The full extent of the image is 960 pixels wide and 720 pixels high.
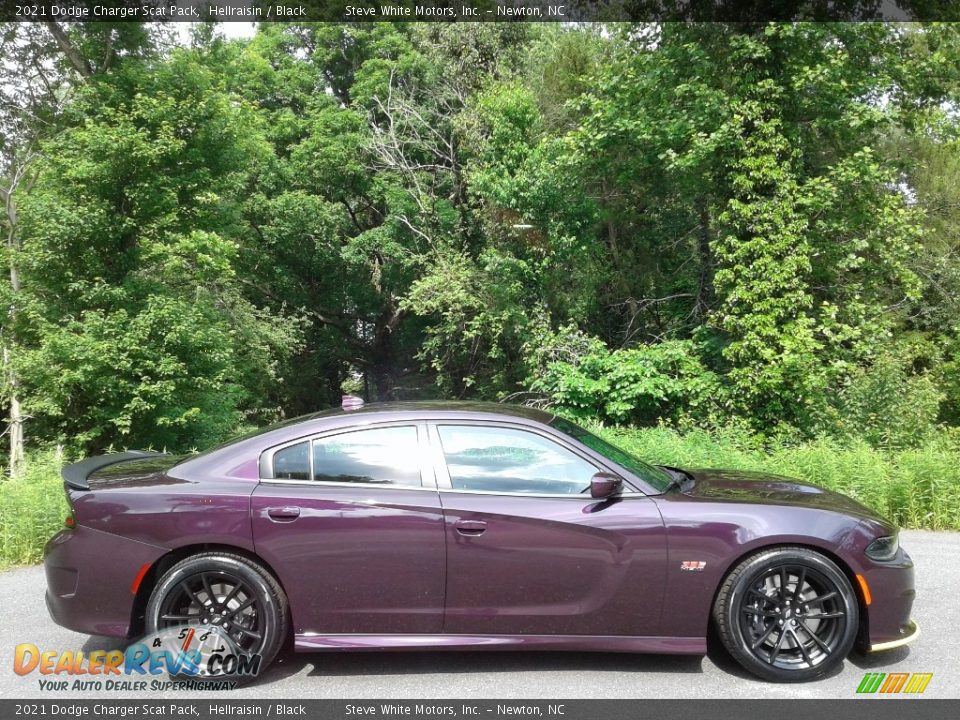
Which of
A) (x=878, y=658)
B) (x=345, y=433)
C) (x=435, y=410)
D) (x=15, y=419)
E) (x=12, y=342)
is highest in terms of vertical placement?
(x=12, y=342)

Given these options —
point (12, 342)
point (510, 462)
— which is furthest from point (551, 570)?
point (12, 342)

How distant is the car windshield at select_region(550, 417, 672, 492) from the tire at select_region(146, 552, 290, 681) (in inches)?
74.0

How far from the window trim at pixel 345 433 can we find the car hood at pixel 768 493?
4.96 feet

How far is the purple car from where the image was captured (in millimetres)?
3811

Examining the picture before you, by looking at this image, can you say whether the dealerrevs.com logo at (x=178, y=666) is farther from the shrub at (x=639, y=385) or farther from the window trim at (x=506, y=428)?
the shrub at (x=639, y=385)

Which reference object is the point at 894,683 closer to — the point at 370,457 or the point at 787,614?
the point at 787,614

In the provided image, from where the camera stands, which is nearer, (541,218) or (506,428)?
(506,428)

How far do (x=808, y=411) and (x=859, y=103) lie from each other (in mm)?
6118

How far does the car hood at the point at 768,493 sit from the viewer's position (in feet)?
13.3

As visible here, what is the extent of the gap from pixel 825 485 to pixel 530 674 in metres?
4.84

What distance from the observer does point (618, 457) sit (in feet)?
14.0

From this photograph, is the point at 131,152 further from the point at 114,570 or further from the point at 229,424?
the point at 114,570

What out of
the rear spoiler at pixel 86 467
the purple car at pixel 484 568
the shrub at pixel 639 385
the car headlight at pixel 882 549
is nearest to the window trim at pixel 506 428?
the purple car at pixel 484 568

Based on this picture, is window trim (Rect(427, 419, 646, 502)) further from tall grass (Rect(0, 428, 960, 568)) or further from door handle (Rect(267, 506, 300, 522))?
tall grass (Rect(0, 428, 960, 568))
